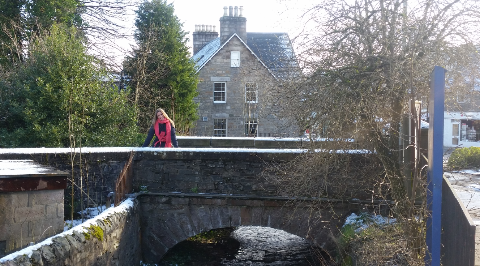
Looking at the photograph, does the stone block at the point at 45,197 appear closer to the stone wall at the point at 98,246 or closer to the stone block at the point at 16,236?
the stone block at the point at 16,236

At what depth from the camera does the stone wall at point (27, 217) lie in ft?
20.3

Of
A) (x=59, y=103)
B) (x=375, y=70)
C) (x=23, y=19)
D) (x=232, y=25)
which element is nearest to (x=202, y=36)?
(x=232, y=25)

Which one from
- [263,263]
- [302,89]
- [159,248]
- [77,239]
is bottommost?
[263,263]

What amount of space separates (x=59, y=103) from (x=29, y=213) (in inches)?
204

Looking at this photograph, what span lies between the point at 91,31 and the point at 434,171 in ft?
55.3

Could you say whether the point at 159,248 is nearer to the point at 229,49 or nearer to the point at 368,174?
the point at 368,174

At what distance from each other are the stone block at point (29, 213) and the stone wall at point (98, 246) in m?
0.64

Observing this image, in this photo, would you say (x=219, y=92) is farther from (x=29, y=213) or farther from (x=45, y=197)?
(x=29, y=213)

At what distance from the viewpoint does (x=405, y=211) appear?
626cm

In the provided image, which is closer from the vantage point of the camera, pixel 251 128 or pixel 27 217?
pixel 27 217

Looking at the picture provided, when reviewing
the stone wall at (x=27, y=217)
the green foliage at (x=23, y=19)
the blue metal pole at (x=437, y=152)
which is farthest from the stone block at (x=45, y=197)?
the green foliage at (x=23, y=19)

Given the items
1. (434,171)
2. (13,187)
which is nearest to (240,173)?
(13,187)

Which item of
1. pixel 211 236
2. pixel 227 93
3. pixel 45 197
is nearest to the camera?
pixel 45 197

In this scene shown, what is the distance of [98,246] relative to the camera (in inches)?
270
